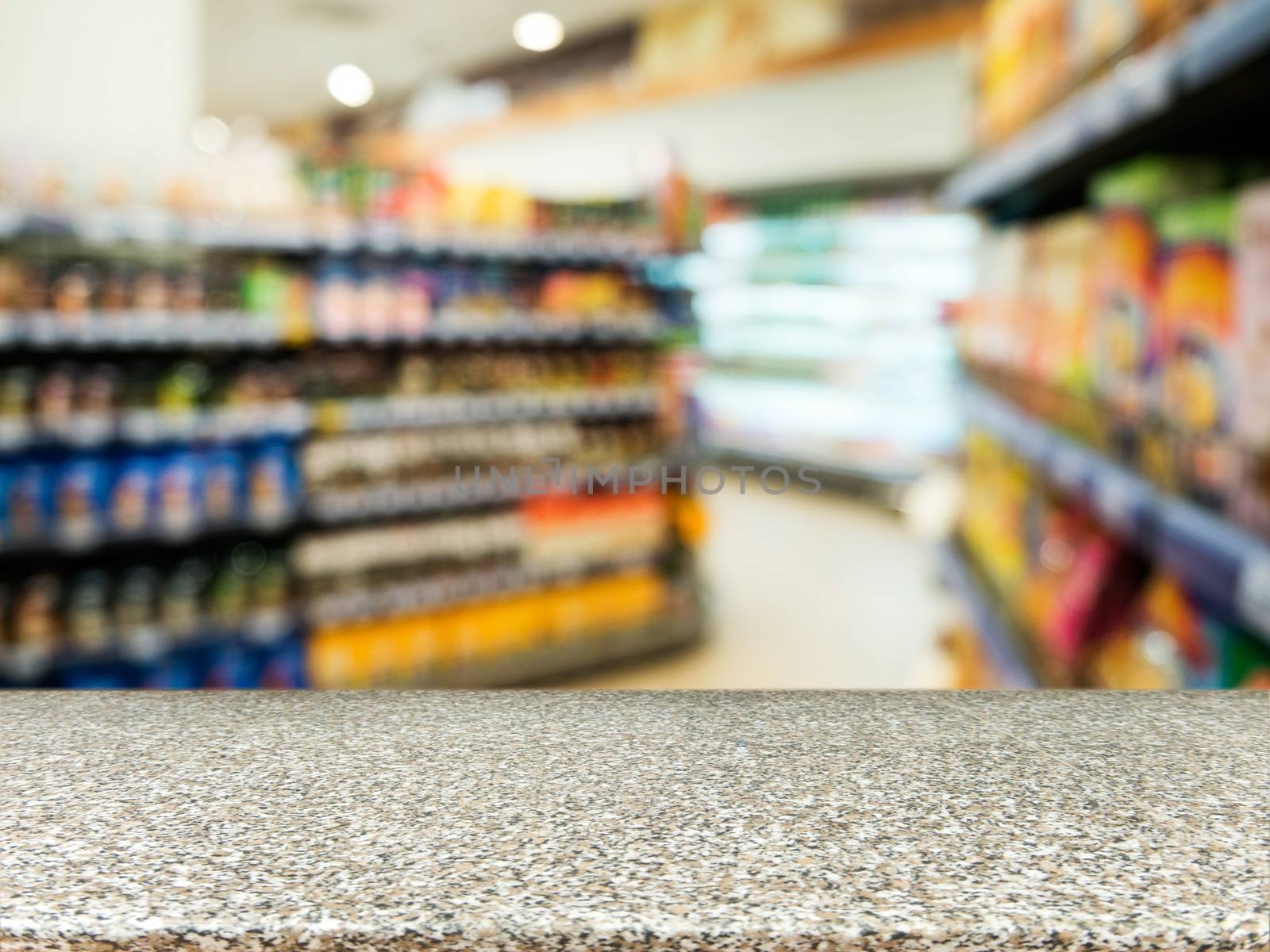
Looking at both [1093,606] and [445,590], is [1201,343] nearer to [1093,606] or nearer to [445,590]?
[1093,606]

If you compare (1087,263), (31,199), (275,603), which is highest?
(31,199)

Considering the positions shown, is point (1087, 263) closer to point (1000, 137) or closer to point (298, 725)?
point (1000, 137)

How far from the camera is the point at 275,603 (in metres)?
3.48

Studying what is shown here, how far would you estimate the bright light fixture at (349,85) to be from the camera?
954cm

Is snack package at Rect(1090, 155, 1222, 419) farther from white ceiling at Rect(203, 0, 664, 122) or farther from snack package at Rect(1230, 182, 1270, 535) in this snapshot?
white ceiling at Rect(203, 0, 664, 122)

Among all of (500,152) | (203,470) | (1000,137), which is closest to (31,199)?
(203,470)

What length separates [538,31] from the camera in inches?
307

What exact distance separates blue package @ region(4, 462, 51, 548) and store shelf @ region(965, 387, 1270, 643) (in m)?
2.51

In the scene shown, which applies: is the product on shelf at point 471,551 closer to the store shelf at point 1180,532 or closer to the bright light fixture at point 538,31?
the store shelf at point 1180,532

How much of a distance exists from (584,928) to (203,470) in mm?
3040

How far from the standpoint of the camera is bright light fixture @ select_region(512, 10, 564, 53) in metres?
7.55

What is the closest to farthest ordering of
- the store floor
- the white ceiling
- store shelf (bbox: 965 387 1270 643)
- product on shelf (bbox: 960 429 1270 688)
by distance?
store shelf (bbox: 965 387 1270 643), product on shelf (bbox: 960 429 1270 688), the store floor, the white ceiling

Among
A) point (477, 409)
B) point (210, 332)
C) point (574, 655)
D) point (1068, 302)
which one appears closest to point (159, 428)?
point (210, 332)

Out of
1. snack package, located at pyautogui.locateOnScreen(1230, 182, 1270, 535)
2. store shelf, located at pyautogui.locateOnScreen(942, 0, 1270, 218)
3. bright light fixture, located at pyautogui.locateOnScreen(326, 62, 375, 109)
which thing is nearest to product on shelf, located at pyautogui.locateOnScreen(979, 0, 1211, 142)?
store shelf, located at pyautogui.locateOnScreen(942, 0, 1270, 218)
